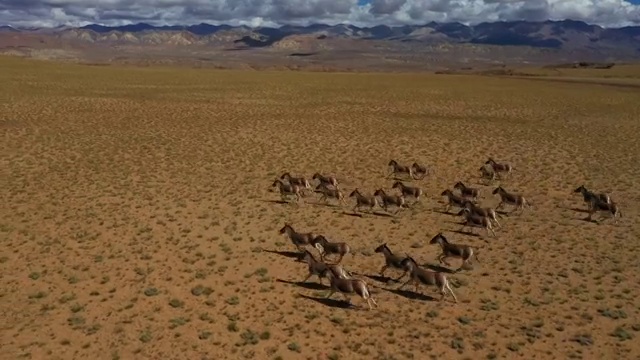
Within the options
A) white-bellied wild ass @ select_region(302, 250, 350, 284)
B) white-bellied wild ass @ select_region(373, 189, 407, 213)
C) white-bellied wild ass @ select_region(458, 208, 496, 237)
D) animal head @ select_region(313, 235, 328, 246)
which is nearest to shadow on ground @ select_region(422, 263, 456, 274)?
white-bellied wild ass @ select_region(302, 250, 350, 284)

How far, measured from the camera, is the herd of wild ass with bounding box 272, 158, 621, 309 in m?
13.6

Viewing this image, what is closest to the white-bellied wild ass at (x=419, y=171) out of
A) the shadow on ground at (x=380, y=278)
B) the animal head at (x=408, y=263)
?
the shadow on ground at (x=380, y=278)

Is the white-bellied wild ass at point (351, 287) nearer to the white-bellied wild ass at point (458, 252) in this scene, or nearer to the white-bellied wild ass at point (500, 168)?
the white-bellied wild ass at point (458, 252)

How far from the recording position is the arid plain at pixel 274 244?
12.0m

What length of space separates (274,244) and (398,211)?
570 centimetres

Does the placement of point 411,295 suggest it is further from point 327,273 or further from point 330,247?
point 330,247

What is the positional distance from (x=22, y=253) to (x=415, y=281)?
11485mm

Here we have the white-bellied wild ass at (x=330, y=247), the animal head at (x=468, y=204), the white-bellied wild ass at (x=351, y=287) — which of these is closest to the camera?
the white-bellied wild ass at (x=351, y=287)

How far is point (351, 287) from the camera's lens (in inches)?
513

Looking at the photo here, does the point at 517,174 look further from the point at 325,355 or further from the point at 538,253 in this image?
the point at 325,355

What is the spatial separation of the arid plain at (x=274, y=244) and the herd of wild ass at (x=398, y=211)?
494 millimetres

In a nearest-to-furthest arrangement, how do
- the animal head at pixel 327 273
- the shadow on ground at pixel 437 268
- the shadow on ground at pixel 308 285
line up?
1. the animal head at pixel 327 273
2. the shadow on ground at pixel 308 285
3. the shadow on ground at pixel 437 268

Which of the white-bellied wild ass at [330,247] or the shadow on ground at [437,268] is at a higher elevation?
the white-bellied wild ass at [330,247]

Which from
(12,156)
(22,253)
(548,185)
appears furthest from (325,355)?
(12,156)
